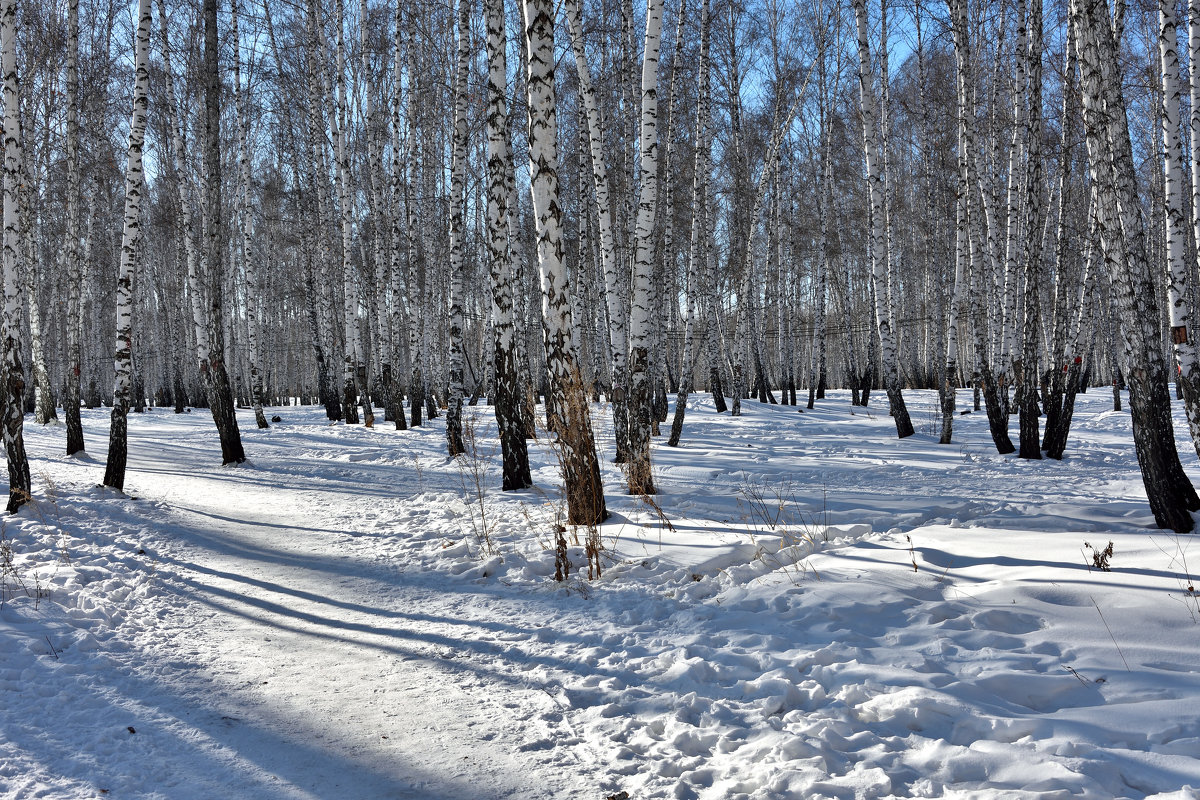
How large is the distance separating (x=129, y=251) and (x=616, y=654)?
25.3ft

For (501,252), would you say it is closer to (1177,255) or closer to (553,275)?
(553,275)

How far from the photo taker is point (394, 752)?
2.69 m

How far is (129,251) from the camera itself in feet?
25.9

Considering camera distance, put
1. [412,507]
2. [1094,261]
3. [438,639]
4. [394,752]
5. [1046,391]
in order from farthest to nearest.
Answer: [1046,391]
[1094,261]
[412,507]
[438,639]
[394,752]

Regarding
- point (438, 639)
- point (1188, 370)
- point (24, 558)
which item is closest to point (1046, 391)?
point (1188, 370)

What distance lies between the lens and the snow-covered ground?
2.46 metres

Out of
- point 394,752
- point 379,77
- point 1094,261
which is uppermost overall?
point 379,77

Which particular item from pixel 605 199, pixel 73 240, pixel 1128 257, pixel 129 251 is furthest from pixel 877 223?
pixel 73 240

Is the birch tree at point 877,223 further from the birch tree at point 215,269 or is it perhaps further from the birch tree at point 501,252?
the birch tree at point 215,269

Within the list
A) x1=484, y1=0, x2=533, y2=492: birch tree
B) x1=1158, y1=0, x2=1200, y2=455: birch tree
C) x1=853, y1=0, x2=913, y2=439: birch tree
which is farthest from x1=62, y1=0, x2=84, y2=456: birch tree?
x1=1158, y1=0, x2=1200, y2=455: birch tree

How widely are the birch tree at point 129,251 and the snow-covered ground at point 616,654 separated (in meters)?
1.08

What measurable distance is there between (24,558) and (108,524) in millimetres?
1372

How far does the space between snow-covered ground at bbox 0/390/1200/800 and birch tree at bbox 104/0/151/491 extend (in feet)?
3.54

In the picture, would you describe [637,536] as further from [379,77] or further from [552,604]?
[379,77]
